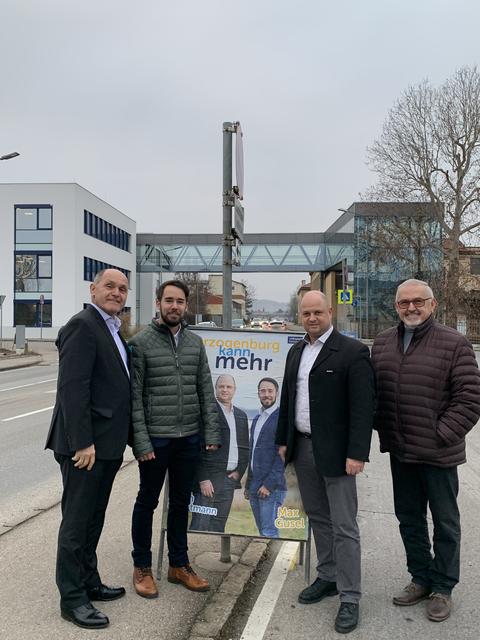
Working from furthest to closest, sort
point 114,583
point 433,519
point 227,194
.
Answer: point 227,194, point 114,583, point 433,519

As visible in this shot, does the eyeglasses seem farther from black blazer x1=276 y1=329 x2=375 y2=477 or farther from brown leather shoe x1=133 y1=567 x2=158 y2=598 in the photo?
brown leather shoe x1=133 y1=567 x2=158 y2=598

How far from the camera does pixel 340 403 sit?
343cm

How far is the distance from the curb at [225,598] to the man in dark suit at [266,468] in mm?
295

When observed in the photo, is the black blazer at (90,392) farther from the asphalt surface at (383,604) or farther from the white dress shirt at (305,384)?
the asphalt surface at (383,604)

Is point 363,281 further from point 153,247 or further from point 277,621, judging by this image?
point 277,621

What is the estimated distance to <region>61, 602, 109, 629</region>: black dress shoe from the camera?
3186 millimetres

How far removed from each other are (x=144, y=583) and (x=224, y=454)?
37.5 inches

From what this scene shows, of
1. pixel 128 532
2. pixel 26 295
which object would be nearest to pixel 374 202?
pixel 26 295

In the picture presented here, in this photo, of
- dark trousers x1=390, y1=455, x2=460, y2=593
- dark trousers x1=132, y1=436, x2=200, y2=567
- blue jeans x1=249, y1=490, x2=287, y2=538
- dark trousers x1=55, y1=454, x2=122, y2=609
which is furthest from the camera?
blue jeans x1=249, y1=490, x2=287, y2=538

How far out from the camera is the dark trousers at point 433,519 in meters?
3.44

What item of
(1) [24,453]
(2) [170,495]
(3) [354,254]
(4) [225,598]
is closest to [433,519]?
(4) [225,598]

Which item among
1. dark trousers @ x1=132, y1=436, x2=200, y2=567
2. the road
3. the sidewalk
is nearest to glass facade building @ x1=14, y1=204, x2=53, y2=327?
the road

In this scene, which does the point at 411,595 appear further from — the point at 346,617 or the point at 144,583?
the point at 144,583

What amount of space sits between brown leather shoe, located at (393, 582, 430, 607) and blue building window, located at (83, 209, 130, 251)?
4536cm
